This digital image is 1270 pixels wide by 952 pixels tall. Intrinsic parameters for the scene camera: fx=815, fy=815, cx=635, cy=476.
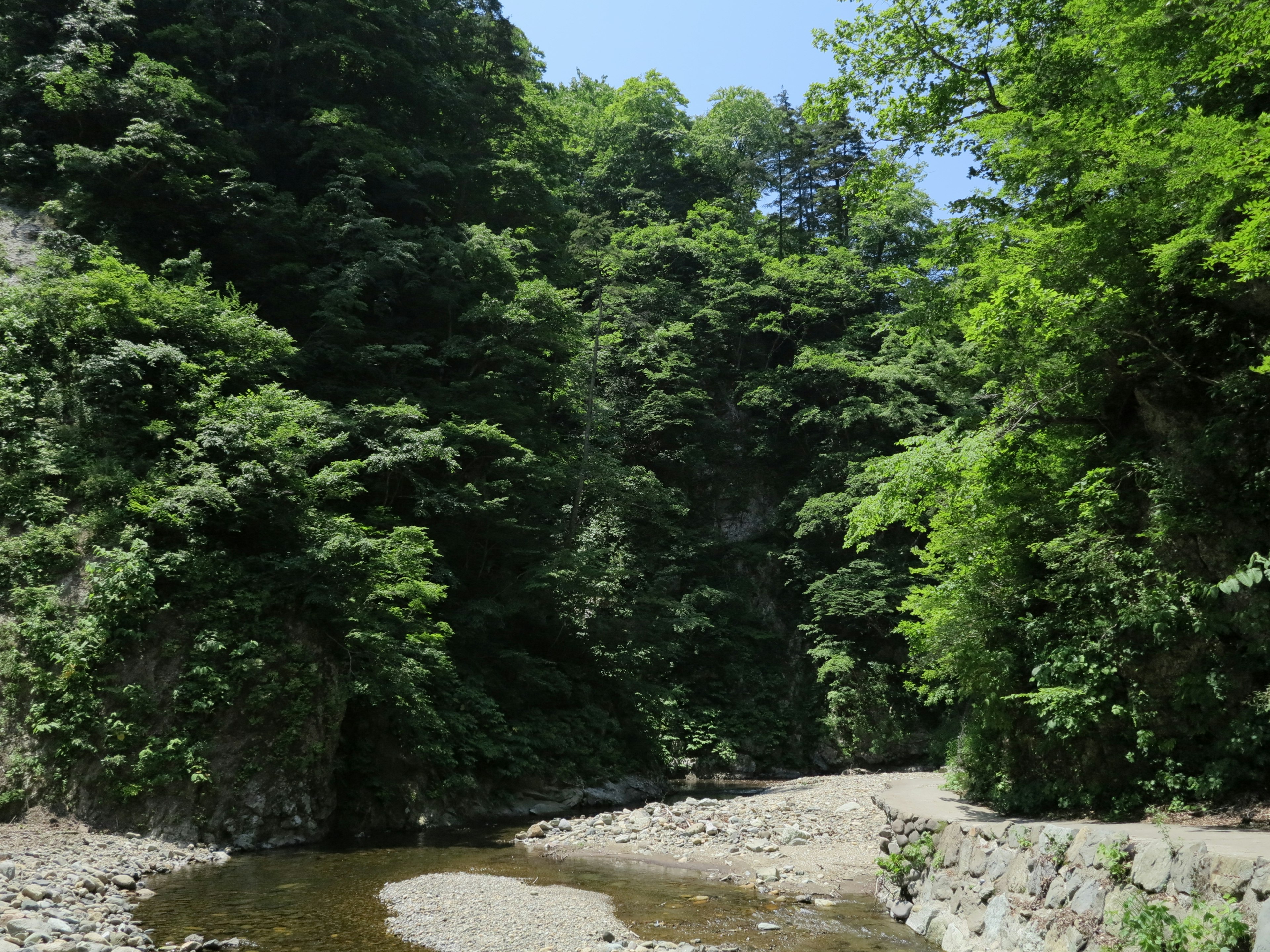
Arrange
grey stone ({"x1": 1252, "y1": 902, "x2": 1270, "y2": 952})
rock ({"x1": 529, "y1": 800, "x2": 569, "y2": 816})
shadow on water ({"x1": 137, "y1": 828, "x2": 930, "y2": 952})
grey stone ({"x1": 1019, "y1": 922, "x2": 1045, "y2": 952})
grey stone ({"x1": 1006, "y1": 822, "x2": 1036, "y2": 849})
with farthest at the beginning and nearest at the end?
1. rock ({"x1": 529, "y1": 800, "x2": 569, "y2": 816})
2. shadow on water ({"x1": 137, "y1": 828, "x2": 930, "y2": 952})
3. grey stone ({"x1": 1006, "y1": 822, "x2": 1036, "y2": 849})
4. grey stone ({"x1": 1019, "y1": 922, "x2": 1045, "y2": 952})
5. grey stone ({"x1": 1252, "y1": 902, "x2": 1270, "y2": 952})

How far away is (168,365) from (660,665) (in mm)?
14788

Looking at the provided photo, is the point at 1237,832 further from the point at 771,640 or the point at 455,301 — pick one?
the point at 771,640

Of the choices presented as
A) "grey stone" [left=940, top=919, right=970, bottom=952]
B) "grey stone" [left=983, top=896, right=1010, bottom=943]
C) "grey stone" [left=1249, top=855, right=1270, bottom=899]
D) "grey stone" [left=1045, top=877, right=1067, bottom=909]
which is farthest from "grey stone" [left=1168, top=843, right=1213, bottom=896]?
"grey stone" [left=940, top=919, right=970, bottom=952]

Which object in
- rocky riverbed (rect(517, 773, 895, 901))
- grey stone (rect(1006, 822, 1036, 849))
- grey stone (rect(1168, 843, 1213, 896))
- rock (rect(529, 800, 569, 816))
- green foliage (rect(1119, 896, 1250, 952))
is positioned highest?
grey stone (rect(1168, 843, 1213, 896))

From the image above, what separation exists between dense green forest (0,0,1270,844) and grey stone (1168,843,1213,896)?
261 centimetres

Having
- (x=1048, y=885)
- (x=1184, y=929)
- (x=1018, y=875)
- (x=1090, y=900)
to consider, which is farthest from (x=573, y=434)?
(x=1184, y=929)

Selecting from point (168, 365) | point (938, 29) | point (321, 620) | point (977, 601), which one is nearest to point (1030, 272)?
point (977, 601)

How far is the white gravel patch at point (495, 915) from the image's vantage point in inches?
319

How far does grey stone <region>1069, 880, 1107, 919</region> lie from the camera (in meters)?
6.12

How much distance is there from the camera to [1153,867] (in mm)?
5789

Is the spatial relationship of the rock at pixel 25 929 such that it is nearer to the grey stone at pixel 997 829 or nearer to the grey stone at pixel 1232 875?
the grey stone at pixel 997 829

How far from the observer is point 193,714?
12.9 meters

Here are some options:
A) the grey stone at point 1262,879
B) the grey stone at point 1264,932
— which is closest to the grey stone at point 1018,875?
the grey stone at point 1262,879

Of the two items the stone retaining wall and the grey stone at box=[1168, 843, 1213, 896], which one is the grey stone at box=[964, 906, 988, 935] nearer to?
the stone retaining wall
